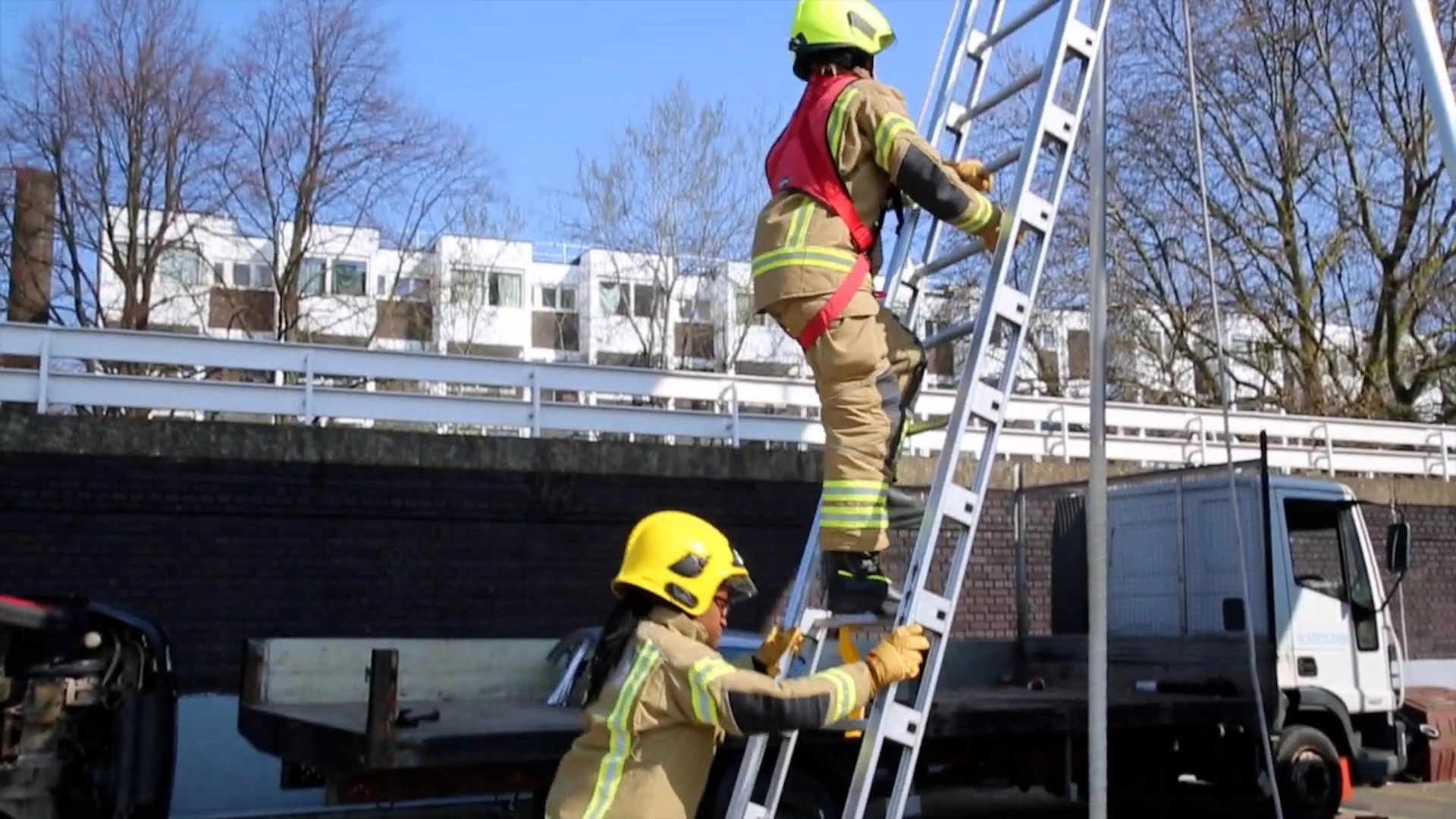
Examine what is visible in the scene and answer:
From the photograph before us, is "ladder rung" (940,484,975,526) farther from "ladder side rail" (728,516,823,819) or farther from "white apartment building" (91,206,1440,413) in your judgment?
"white apartment building" (91,206,1440,413)

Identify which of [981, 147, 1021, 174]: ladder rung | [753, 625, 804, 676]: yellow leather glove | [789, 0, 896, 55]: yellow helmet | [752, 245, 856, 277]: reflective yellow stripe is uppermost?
[789, 0, 896, 55]: yellow helmet

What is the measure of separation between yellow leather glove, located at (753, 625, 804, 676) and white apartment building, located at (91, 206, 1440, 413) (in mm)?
12077

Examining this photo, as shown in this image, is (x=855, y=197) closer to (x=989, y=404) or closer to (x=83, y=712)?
(x=989, y=404)

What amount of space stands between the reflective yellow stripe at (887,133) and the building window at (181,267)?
21224mm

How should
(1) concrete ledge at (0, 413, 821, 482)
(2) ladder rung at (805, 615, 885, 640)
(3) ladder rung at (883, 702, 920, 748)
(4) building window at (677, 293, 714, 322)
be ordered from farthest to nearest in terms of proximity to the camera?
(4) building window at (677, 293, 714, 322) → (1) concrete ledge at (0, 413, 821, 482) → (2) ladder rung at (805, 615, 885, 640) → (3) ladder rung at (883, 702, 920, 748)

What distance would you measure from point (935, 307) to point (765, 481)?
742cm

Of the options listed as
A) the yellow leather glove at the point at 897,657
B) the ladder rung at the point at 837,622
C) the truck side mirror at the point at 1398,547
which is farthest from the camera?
the truck side mirror at the point at 1398,547

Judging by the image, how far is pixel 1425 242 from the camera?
20703 millimetres

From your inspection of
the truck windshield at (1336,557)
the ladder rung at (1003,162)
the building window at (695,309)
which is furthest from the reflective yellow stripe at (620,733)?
the building window at (695,309)

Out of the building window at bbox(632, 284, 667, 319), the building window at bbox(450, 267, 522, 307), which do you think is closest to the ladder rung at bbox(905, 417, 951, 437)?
the building window at bbox(450, 267, 522, 307)

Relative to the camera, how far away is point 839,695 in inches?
131

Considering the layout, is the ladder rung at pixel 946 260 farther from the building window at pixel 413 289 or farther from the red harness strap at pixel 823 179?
the building window at pixel 413 289

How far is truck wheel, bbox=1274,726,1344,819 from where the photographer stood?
8.73 m

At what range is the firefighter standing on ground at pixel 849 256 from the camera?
3947 millimetres
